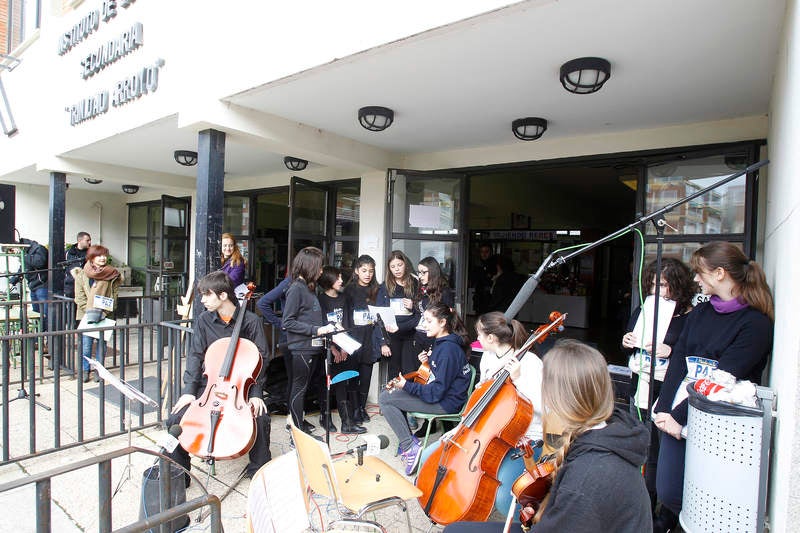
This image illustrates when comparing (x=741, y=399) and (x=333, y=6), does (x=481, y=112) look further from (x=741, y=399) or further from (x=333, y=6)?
(x=741, y=399)

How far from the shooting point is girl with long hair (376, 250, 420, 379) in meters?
4.14

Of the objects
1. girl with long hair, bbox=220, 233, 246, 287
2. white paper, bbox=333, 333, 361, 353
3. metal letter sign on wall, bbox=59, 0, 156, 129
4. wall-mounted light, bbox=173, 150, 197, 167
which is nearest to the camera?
white paper, bbox=333, 333, 361, 353

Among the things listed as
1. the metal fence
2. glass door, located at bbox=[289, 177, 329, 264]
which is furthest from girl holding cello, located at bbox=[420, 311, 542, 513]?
glass door, located at bbox=[289, 177, 329, 264]

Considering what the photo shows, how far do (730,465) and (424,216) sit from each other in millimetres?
3595

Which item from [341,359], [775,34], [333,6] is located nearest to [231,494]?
[341,359]

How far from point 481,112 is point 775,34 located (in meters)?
1.82

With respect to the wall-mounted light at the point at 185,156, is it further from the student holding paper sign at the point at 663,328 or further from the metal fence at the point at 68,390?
the student holding paper sign at the point at 663,328

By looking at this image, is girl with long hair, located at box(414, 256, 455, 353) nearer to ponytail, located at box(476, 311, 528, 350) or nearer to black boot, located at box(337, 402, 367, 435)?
black boot, located at box(337, 402, 367, 435)

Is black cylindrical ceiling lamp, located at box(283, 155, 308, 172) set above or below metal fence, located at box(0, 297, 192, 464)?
above

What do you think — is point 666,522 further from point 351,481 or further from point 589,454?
point 351,481

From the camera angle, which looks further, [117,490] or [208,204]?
[208,204]

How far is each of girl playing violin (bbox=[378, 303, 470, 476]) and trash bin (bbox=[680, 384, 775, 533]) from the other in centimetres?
150

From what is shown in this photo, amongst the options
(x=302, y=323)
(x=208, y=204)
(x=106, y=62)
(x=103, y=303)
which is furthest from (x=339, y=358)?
(x=106, y=62)

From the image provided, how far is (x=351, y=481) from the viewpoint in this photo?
2.22 m
